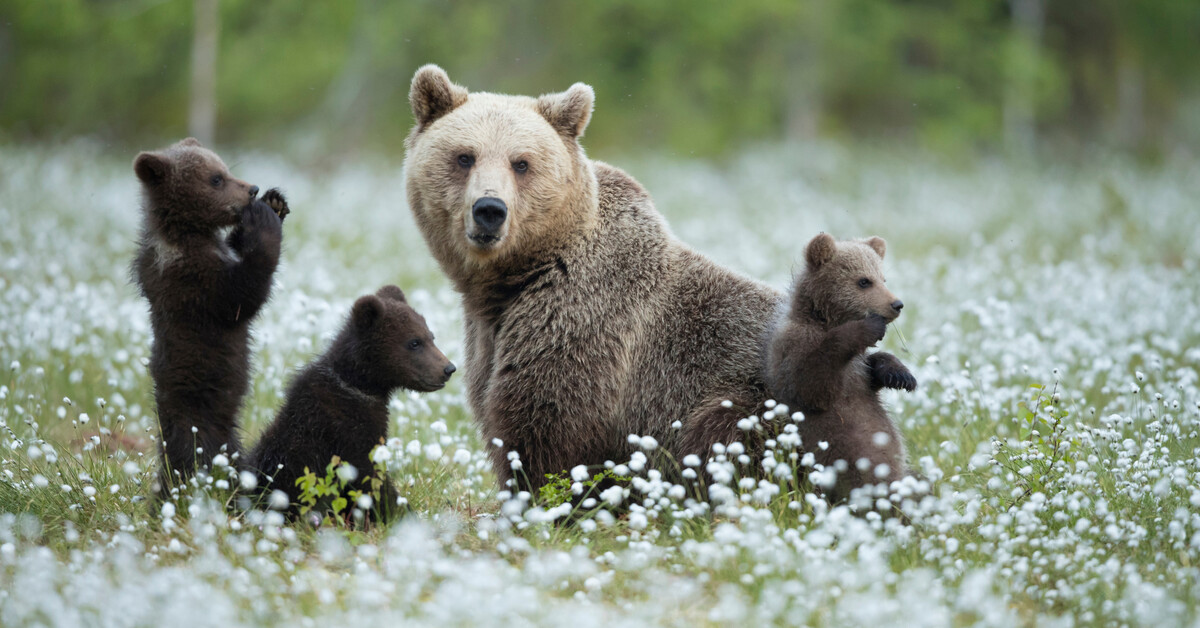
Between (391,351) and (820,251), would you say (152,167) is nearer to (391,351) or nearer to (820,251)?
(391,351)

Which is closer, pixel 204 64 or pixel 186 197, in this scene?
pixel 186 197

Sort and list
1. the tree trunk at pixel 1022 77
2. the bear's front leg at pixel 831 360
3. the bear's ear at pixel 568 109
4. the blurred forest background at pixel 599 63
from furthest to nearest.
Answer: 1. the tree trunk at pixel 1022 77
2. the blurred forest background at pixel 599 63
3. the bear's ear at pixel 568 109
4. the bear's front leg at pixel 831 360

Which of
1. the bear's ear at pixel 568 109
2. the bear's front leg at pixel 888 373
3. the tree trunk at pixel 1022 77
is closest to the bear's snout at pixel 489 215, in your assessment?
the bear's ear at pixel 568 109

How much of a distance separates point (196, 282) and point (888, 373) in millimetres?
3184

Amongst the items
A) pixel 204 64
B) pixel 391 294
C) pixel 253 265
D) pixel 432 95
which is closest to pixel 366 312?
pixel 391 294

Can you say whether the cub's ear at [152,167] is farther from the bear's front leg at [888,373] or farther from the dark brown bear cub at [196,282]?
the bear's front leg at [888,373]

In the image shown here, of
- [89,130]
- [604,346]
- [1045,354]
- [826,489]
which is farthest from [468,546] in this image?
[89,130]

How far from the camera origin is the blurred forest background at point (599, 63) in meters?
21.1

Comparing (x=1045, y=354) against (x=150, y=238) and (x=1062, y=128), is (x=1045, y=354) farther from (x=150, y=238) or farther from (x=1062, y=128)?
(x=1062, y=128)

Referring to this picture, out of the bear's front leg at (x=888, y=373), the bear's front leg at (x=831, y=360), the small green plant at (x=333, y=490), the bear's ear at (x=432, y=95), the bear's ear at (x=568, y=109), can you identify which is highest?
the bear's ear at (x=568, y=109)

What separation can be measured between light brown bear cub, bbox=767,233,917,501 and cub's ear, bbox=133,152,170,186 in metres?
2.89

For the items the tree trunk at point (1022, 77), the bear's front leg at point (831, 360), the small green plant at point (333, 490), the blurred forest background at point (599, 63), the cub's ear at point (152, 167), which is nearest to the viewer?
the small green plant at point (333, 490)

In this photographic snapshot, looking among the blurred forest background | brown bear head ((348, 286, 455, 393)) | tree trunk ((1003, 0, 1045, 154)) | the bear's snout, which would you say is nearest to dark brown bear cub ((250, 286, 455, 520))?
brown bear head ((348, 286, 455, 393))

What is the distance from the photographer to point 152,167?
183 inches
